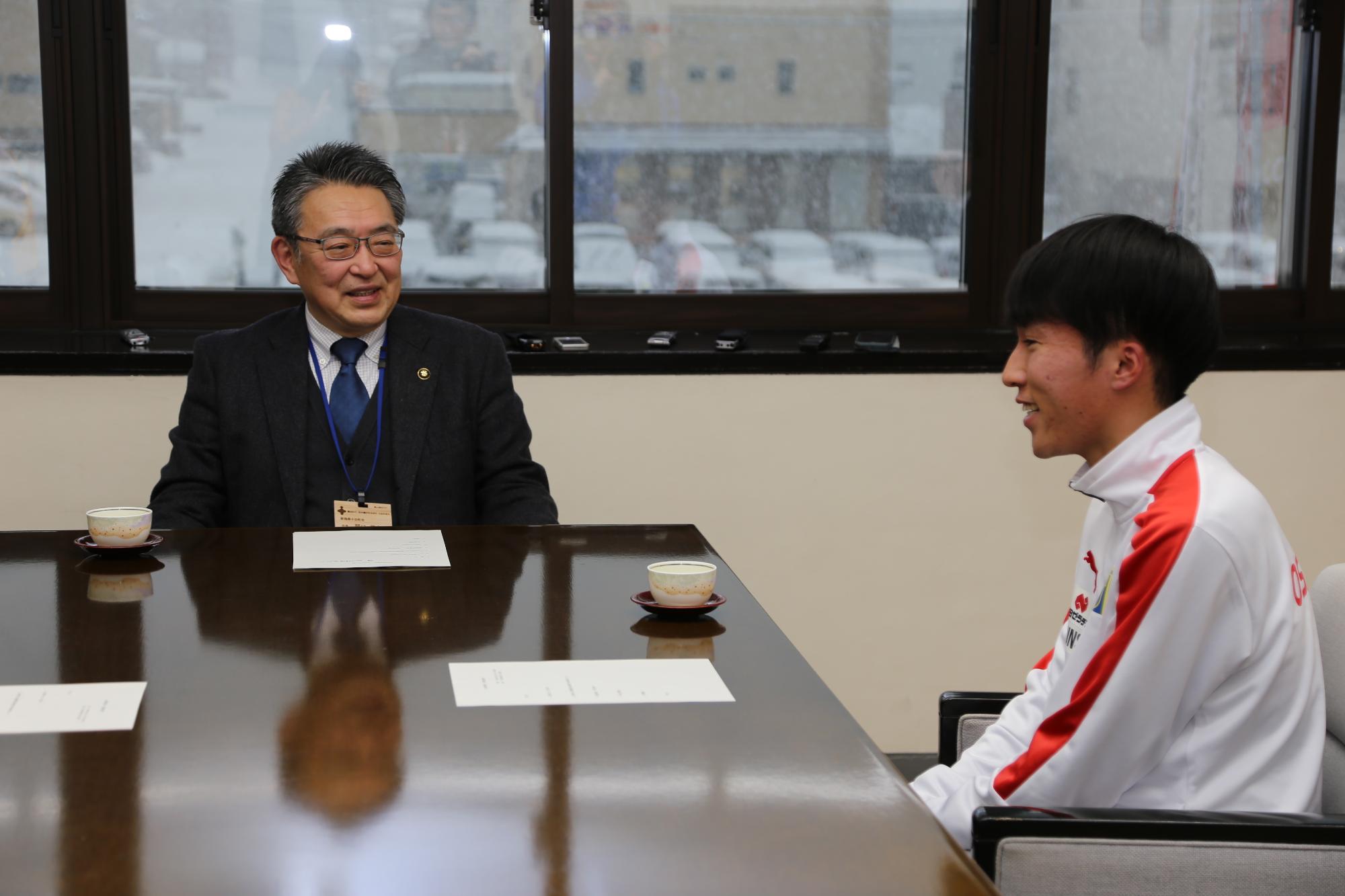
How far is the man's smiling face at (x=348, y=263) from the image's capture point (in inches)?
101

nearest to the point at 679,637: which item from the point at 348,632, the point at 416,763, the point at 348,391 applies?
the point at 348,632

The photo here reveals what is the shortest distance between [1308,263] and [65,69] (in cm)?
318

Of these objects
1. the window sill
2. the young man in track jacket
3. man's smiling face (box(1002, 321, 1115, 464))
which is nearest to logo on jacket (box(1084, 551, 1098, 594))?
the young man in track jacket

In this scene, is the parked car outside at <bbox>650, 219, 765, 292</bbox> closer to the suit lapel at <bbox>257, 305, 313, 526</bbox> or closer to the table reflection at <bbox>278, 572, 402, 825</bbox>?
the suit lapel at <bbox>257, 305, 313, 526</bbox>

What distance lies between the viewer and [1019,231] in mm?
3539

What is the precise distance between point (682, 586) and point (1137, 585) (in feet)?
1.84

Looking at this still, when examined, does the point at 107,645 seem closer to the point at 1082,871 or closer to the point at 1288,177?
the point at 1082,871

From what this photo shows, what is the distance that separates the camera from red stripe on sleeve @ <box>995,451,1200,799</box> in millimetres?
1420

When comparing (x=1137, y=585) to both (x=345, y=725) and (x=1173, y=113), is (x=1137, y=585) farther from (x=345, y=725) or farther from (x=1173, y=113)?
(x=1173, y=113)

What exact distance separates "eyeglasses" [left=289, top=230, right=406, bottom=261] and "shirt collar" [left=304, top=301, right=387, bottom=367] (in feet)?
0.46

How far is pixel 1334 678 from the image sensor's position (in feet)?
5.44

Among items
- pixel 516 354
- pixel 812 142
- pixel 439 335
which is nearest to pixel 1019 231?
pixel 812 142

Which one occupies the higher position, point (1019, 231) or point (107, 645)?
point (1019, 231)

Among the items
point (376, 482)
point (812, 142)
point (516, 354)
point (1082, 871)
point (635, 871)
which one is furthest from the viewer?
point (812, 142)
